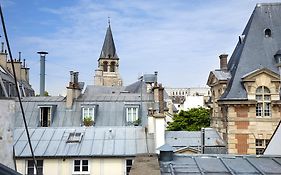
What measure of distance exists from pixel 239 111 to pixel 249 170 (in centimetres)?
1449

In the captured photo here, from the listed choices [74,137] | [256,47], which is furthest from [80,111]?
[256,47]

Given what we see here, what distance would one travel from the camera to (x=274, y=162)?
8414 mm

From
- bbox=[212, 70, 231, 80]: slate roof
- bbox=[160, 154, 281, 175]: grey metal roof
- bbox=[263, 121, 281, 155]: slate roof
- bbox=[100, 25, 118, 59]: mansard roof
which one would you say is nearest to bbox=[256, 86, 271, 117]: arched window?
bbox=[212, 70, 231, 80]: slate roof

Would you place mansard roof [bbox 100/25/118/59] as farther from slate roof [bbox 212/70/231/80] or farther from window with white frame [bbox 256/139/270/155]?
window with white frame [bbox 256/139/270/155]

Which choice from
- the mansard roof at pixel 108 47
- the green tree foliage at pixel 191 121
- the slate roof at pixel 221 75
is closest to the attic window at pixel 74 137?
the slate roof at pixel 221 75

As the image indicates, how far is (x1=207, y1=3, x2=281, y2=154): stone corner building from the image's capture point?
21.5 meters

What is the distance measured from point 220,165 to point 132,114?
1558 cm

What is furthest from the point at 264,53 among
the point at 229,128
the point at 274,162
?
the point at 274,162

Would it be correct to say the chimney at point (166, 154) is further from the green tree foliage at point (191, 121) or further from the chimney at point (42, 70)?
the green tree foliage at point (191, 121)

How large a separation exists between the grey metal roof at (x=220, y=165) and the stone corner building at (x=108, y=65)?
81.6 m

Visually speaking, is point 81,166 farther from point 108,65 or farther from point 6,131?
point 108,65

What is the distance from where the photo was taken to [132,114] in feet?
76.9

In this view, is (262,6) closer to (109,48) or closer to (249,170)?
(249,170)

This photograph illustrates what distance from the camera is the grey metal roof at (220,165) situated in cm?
756
